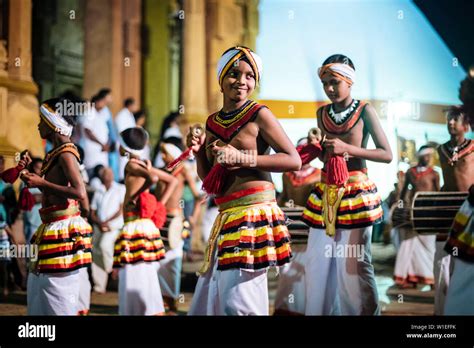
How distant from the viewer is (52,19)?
7.56m

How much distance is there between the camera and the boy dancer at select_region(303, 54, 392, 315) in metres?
5.26

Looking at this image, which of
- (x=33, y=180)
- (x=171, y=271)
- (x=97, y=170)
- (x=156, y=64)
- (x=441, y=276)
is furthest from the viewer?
(x=156, y=64)

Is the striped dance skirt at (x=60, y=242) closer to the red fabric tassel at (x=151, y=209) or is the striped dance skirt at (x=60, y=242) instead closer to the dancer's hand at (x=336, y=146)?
the red fabric tassel at (x=151, y=209)

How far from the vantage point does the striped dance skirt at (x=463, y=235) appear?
532 cm

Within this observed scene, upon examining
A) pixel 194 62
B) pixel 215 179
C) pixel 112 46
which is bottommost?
pixel 215 179

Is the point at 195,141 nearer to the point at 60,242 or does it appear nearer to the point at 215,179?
the point at 215,179

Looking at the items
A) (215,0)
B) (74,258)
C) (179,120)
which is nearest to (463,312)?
(74,258)

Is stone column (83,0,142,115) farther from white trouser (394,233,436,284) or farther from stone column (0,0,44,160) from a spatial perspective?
white trouser (394,233,436,284)

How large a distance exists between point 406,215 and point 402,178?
0.31 metres

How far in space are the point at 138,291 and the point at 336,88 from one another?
1.93 meters

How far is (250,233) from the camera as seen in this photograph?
444 cm

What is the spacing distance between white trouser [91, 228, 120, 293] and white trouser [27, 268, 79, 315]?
1.93 m

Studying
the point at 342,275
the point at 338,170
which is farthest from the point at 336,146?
the point at 342,275

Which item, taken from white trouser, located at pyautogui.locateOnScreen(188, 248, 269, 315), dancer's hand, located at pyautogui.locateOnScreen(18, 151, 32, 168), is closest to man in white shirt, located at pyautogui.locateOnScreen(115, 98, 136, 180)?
dancer's hand, located at pyautogui.locateOnScreen(18, 151, 32, 168)
